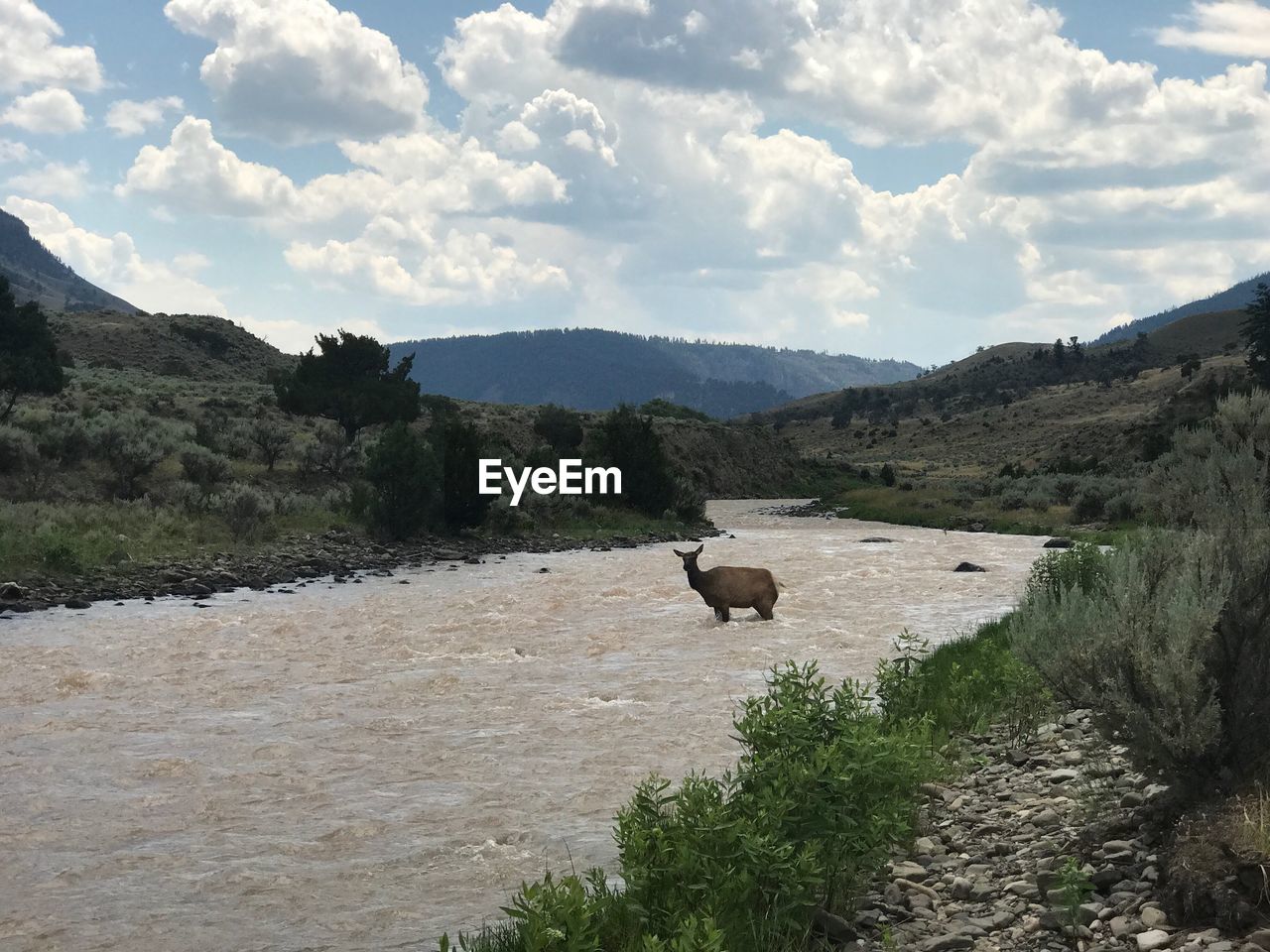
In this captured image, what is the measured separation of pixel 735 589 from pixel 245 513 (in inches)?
745

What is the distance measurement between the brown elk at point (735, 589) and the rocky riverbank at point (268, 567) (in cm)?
1170

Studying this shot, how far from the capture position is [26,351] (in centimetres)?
4856

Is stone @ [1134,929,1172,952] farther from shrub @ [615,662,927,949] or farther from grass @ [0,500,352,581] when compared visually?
grass @ [0,500,352,581]

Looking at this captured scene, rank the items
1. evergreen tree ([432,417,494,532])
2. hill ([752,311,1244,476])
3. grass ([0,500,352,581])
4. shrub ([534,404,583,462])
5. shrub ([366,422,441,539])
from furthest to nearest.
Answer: shrub ([534,404,583,462]) < hill ([752,311,1244,476]) < evergreen tree ([432,417,494,532]) < shrub ([366,422,441,539]) < grass ([0,500,352,581])

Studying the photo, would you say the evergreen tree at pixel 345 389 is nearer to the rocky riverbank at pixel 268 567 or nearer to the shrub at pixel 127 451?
the shrub at pixel 127 451

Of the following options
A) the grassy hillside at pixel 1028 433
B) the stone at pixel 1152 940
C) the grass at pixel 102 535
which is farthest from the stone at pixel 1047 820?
the grass at pixel 102 535

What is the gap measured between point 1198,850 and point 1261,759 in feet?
3.99

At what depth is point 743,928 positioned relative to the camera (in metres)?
6.59

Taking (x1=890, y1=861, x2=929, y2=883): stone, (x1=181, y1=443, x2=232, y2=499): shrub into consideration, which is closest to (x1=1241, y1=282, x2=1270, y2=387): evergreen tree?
(x1=181, y1=443, x2=232, y2=499): shrub

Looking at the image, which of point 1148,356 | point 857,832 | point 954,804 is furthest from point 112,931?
point 1148,356

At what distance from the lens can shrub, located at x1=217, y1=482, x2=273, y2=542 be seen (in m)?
34.0

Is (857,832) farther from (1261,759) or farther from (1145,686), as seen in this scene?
(1261,759)

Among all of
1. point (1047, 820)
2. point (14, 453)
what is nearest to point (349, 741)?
point (1047, 820)

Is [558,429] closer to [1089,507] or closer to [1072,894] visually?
[1089,507]
